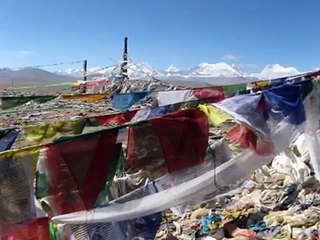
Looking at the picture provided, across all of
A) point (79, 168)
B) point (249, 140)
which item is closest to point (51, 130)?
point (79, 168)

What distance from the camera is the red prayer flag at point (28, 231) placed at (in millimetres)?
3355

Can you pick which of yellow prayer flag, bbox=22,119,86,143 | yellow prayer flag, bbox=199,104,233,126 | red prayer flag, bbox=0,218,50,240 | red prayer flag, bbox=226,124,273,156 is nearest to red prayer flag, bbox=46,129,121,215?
red prayer flag, bbox=0,218,50,240

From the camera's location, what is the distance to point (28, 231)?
346 cm

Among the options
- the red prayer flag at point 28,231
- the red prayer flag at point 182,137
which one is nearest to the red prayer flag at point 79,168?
the red prayer flag at point 28,231

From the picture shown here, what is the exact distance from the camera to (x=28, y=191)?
3.36 metres

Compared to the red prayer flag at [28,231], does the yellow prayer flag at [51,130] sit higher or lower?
higher

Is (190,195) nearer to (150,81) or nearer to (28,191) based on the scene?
(28,191)

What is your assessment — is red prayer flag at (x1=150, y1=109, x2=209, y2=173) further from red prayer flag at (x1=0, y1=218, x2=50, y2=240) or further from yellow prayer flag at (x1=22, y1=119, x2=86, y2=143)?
yellow prayer flag at (x1=22, y1=119, x2=86, y2=143)

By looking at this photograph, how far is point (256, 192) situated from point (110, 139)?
4515 mm

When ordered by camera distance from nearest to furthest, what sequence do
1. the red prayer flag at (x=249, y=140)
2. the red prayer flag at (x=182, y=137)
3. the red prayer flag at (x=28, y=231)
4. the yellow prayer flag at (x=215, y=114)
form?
the red prayer flag at (x=28, y=231)
the red prayer flag at (x=182, y=137)
the yellow prayer flag at (x=215, y=114)
the red prayer flag at (x=249, y=140)

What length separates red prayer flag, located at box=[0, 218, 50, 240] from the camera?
3355mm

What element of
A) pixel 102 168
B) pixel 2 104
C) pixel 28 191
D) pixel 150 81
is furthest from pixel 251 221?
pixel 150 81

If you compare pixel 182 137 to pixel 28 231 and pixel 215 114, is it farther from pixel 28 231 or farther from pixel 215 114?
pixel 28 231

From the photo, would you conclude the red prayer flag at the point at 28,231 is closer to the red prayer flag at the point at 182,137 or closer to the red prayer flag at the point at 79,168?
the red prayer flag at the point at 79,168
